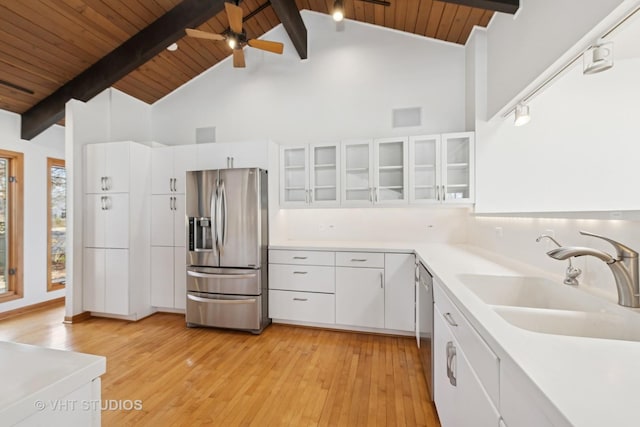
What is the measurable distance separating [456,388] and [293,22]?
3.67 meters

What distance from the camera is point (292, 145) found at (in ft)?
11.6

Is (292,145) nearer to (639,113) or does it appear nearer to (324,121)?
(324,121)

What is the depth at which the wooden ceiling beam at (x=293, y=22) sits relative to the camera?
3.01 m

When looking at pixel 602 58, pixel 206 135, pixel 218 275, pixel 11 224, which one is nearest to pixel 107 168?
pixel 206 135

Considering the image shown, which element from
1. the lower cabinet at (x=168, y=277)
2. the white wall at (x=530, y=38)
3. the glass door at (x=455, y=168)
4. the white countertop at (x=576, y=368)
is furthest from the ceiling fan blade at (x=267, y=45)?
the white countertop at (x=576, y=368)

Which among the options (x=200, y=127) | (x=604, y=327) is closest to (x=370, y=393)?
(x=604, y=327)

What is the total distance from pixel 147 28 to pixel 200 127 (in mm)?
1254

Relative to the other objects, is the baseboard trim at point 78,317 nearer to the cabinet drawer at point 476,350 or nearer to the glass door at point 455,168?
the cabinet drawer at point 476,350

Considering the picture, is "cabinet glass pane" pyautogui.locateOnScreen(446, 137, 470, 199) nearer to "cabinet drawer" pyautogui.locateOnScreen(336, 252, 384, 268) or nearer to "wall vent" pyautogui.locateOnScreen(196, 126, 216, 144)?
"cabinet drawer" pyautogui.locateOnScreen(336, 252, 384, 268)

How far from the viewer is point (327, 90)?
3.68 metres

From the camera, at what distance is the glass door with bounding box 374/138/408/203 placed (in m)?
3.19

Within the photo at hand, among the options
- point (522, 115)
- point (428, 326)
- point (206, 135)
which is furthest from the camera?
point (206, 135)

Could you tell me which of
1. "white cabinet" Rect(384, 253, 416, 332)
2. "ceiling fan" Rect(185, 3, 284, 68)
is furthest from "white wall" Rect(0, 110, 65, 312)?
"white cabinet" Rect(384, 253, 416, 332)

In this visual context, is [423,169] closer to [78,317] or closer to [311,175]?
[311,175]
